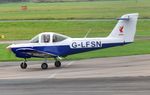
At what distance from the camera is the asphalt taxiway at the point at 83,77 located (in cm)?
2223

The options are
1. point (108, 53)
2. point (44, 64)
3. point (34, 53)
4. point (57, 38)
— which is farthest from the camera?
point (108, 53)

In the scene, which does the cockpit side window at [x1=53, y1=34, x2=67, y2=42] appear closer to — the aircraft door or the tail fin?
the aircraft door

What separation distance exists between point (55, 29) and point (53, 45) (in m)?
30.2

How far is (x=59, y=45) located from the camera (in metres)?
31.7

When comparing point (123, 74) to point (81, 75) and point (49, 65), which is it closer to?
point (81, 75)

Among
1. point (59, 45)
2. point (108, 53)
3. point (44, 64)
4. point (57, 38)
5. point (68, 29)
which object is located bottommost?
point (68, 29)

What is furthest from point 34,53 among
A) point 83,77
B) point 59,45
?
point 83,77

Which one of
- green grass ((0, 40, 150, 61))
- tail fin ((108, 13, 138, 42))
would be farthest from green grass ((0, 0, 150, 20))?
tail fin ((108, 13, 138, 42))

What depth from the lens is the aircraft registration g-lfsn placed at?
103 feet

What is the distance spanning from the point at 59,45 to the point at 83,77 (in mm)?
5424

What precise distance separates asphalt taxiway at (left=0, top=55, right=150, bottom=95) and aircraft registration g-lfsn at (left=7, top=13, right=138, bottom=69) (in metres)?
0.77

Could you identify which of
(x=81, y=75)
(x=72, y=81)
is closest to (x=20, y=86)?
(x=72, y=81)

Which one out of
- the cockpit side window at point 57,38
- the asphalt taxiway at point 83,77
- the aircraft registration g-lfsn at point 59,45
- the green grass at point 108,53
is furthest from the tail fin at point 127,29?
the green grass at point 108,53

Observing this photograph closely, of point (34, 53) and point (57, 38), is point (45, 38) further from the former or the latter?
point (34, 53)
